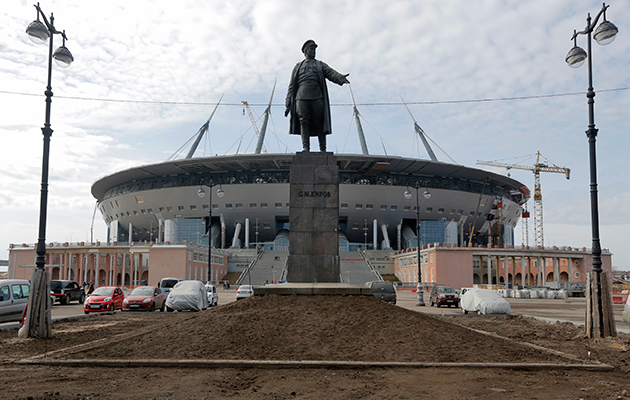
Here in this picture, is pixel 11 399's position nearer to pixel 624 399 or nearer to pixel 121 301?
pixel 624 399

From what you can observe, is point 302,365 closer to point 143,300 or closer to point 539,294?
point 143,300

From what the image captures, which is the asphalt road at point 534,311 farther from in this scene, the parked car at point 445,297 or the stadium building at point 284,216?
the stadium building at point 284,216

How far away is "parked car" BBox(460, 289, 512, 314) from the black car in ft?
83.4

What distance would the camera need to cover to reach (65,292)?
1369 inches

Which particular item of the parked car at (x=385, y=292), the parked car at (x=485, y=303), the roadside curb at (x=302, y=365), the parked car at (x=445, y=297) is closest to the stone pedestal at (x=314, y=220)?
the roadside curb at (x=302, y=365)

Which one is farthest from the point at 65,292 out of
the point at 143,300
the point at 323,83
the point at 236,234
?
the point at 236,234

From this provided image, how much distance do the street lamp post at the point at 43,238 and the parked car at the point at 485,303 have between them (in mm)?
17626

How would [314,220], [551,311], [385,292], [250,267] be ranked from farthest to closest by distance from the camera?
[250,267] → [551,311] → [385,292] → [314,220]

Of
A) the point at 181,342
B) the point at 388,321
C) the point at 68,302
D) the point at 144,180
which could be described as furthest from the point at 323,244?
the point at 144,180

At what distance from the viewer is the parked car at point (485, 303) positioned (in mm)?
23000

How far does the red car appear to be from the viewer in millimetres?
25578

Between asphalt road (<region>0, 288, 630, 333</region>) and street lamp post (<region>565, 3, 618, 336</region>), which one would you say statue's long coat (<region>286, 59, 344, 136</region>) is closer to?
street lamp post (<region>565, 3, 618, 336</region>)

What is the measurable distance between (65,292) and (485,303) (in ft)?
88.4

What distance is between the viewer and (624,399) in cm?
696
